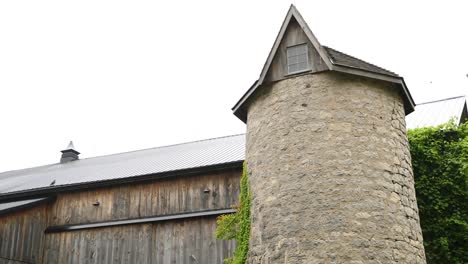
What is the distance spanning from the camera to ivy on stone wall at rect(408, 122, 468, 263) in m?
14.1

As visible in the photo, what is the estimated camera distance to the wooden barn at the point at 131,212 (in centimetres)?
1834

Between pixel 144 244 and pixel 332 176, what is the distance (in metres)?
9.73

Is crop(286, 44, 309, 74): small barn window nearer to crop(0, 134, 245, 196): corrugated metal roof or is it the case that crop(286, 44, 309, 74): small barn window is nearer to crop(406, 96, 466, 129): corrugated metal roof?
crop(0, 134, 245, 196): corrugated metal roof

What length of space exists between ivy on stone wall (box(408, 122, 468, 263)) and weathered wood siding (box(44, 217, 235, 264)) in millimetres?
6407

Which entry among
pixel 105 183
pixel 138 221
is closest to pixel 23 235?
pixel 105 183

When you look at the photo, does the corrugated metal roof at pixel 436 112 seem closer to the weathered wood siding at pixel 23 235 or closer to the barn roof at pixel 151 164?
the barn roof at pixel 151 164

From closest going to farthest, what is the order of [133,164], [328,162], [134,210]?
[328,162] < [134,210] < [133,164]

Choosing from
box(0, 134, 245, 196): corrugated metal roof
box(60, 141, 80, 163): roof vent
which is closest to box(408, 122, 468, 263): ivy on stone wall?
box(0, 134, 245, 196): corrugated metal roof

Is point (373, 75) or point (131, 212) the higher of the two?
point (373, 75)

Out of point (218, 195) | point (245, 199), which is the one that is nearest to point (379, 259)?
point (245, 199)

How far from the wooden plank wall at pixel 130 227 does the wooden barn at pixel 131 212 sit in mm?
34

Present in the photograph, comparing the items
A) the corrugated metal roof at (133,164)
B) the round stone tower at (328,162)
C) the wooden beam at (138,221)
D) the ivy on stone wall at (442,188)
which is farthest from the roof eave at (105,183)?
the ivy on stone wall at (442,188)

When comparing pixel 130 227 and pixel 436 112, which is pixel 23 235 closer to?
pixel 130 227

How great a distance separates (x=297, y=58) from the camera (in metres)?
12.8
